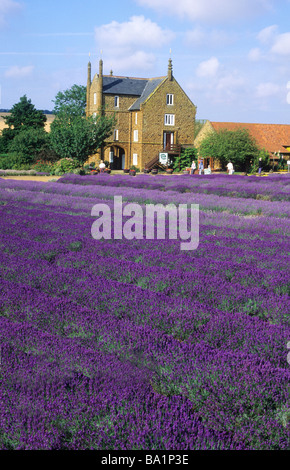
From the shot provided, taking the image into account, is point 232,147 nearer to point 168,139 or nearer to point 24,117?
point 168,139

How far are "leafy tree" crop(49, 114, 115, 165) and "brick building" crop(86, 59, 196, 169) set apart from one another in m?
6.46

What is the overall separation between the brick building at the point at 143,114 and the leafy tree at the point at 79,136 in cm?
646

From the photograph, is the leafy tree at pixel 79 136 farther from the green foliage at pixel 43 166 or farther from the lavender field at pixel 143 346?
the lavender field at pixel 143 346

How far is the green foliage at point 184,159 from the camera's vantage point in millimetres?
47531

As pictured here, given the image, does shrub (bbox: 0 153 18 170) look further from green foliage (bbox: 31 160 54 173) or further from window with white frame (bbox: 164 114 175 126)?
window with white frame (bbox: 164 114 175 126)

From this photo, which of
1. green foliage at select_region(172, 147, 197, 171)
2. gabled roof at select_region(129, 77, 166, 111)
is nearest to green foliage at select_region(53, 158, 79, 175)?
gabled roof at select_region(129, 77, 166, 111)

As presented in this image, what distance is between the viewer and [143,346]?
13.5ft

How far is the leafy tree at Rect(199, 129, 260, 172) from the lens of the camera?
45438 mm

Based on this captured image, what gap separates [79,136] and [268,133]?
24.3m

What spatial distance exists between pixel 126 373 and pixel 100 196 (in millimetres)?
15116

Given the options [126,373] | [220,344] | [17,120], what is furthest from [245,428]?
[17,120]

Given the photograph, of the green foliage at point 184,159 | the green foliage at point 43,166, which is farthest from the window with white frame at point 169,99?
the green foliage at point 43,166

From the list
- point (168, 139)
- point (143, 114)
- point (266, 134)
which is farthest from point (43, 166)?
point (266, 134)
